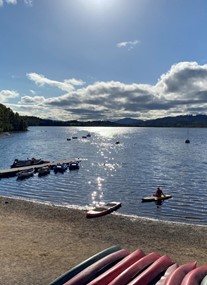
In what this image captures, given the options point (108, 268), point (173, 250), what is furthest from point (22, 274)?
point (173, 250)

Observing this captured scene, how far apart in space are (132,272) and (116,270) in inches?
21.4

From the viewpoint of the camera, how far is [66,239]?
64.4ft

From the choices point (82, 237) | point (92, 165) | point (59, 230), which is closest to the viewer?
point (82, 237)

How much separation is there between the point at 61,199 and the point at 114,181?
1380 cm

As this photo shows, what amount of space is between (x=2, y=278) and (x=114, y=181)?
3547 centimetres

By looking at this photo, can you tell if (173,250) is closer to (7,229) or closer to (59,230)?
(59,230)

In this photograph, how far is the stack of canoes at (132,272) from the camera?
9875mm

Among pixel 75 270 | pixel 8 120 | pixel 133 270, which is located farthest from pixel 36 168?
pixel 8 120

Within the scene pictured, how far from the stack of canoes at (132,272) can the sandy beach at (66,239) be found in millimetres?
3244

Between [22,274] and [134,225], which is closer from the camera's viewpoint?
[22,274]

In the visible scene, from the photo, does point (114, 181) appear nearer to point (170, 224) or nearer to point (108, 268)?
point (170, 224)

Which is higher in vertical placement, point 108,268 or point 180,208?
point 108,268

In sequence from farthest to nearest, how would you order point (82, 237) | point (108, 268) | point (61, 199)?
point (61, 199)
point (82, 237)
point (108, 268)

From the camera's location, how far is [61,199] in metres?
36.1
